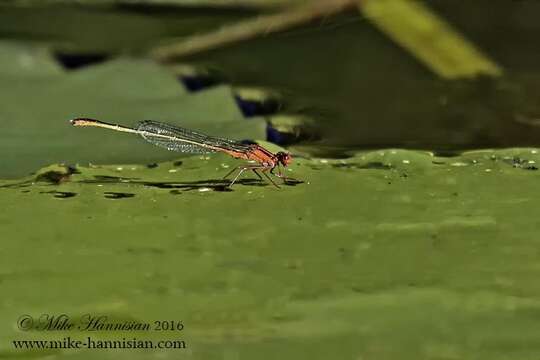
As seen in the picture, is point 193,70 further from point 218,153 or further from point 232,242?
point 232,242

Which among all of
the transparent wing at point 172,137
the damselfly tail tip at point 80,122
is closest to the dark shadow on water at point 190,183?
the transparent wing at point 172,137

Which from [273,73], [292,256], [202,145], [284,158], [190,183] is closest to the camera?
[292,256]

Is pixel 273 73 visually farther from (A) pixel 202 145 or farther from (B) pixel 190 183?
(B) pixel 190 183

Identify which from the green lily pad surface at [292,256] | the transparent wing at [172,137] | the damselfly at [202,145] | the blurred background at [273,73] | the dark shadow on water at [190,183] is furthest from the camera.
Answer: the blurred background at [273,73]

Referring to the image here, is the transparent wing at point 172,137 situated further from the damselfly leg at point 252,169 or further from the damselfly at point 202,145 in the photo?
the damselfly leg at point 252,169

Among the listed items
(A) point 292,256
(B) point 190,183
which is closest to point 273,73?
(B) point 190,183
